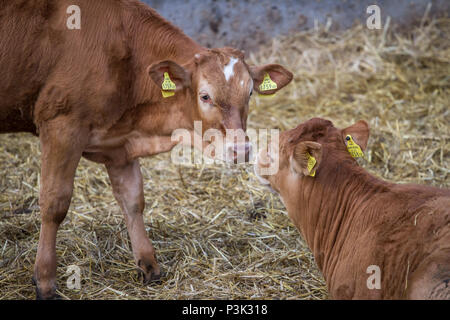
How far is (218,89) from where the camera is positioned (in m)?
4.81

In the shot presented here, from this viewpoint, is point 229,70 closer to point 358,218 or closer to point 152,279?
point 358,218

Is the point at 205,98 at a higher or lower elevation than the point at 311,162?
higher

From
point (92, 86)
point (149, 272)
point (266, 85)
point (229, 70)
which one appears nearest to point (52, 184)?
point (92, 86)

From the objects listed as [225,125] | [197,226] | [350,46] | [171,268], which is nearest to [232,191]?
[197,226]

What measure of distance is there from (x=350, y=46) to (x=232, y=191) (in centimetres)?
425

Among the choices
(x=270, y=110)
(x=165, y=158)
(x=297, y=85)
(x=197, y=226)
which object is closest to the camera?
(x=197, y=226)

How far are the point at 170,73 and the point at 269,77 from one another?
0.94 m

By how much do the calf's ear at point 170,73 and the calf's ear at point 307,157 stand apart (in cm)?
125

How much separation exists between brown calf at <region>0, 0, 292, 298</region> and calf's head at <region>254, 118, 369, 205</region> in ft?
0.98

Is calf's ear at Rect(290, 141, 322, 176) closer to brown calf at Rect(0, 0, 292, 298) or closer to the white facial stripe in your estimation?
brown calf at Rect(0, 0, 292, 298)

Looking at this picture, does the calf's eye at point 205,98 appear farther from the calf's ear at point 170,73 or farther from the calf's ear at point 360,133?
the calf's ear at point 360,133

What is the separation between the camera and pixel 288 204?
14.8 feet

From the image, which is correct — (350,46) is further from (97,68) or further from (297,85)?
(97,68)

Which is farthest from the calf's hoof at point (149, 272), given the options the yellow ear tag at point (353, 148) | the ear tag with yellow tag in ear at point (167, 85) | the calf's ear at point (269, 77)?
the yellow ear tag at point (353, 148)
